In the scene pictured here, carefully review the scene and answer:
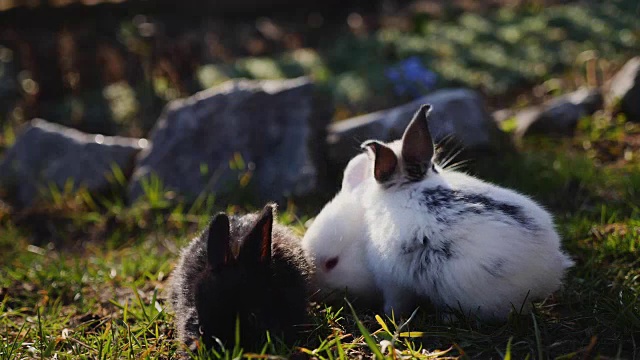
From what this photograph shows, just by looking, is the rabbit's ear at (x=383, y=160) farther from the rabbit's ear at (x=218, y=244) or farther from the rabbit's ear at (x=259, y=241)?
the rabbit's ear at (x=218, y=244)

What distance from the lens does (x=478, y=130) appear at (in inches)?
222

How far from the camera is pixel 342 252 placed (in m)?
3.54

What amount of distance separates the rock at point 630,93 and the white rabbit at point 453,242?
3.59m

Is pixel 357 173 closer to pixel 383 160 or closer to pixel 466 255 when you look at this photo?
pixel 383 160

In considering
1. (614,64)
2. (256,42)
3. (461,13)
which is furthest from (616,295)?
→ (461,13)

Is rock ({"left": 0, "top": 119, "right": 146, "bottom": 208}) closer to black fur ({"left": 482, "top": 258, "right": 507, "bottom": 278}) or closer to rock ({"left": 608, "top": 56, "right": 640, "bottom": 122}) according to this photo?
black fur ({"left": 482, "top": 258, "right": 507, "bottom": 278})

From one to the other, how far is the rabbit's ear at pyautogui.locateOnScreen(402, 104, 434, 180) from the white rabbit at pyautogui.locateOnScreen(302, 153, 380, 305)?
38 centimetres

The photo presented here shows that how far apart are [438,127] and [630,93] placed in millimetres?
2049

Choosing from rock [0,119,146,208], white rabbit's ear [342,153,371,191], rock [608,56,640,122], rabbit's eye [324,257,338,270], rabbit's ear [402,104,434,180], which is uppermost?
rabbit's ear [402,104,434,180]

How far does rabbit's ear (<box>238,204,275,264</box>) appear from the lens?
290cm

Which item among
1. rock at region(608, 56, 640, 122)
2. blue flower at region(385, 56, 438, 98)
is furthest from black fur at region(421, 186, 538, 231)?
blue flower at region(385, 56, 438, 98)

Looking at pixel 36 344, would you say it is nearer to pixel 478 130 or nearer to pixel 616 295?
pixel 616 295

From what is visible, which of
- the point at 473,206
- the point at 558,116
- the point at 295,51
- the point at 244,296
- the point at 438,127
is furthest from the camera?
the point at 295,51

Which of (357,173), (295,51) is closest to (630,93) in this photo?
(357,173)
